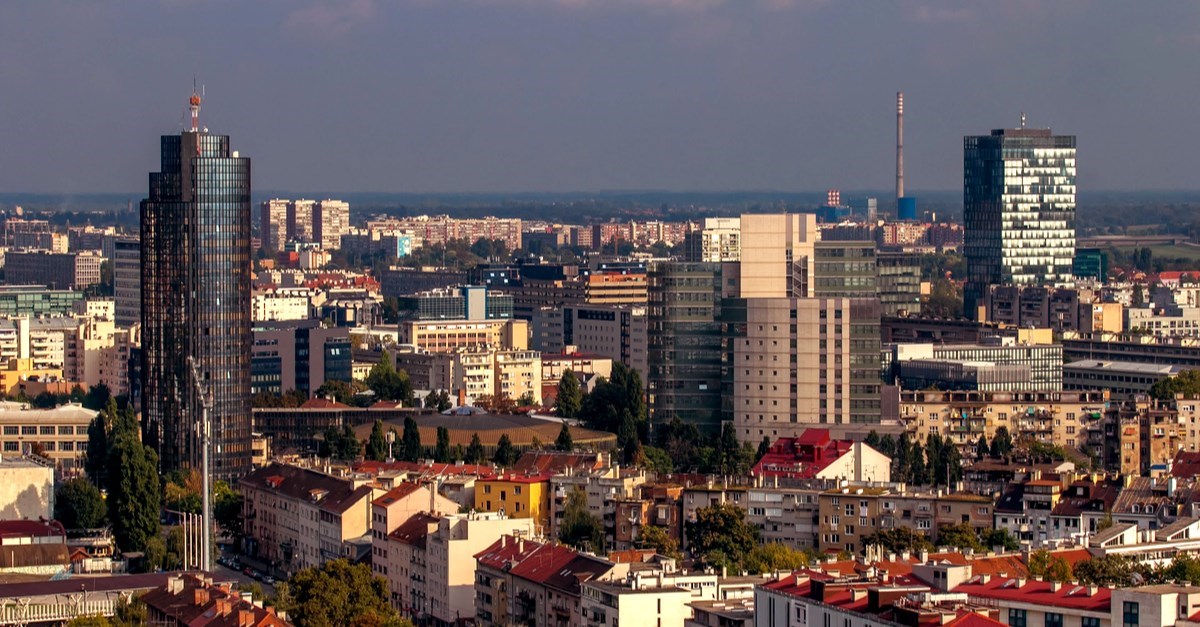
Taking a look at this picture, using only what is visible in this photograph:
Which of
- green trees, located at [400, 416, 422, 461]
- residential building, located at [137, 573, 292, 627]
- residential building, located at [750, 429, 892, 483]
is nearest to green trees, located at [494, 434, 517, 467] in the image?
green trees, located at [400, 416, 422, 461]

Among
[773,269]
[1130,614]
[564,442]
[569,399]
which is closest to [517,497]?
[564,442]

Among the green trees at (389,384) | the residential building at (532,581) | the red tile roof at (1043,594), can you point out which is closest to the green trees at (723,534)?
the residential building at (532,581)

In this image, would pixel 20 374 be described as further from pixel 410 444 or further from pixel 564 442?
pixel 564 442

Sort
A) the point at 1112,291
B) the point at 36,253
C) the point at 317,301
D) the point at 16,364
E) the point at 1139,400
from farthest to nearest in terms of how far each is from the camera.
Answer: the point at 36,253
the point at 317,301
the point at 1112,291
the point at 16,364
the point at 1139,400

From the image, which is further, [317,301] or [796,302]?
[317,301]

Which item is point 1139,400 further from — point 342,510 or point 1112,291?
point 1112,291

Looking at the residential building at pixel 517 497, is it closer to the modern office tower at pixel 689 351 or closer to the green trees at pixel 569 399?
the modern office tower at pixel 689 351

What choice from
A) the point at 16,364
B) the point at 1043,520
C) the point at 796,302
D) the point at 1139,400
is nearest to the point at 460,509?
the point at 1043,520

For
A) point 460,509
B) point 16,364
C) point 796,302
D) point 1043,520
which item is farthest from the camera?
point 16,364
